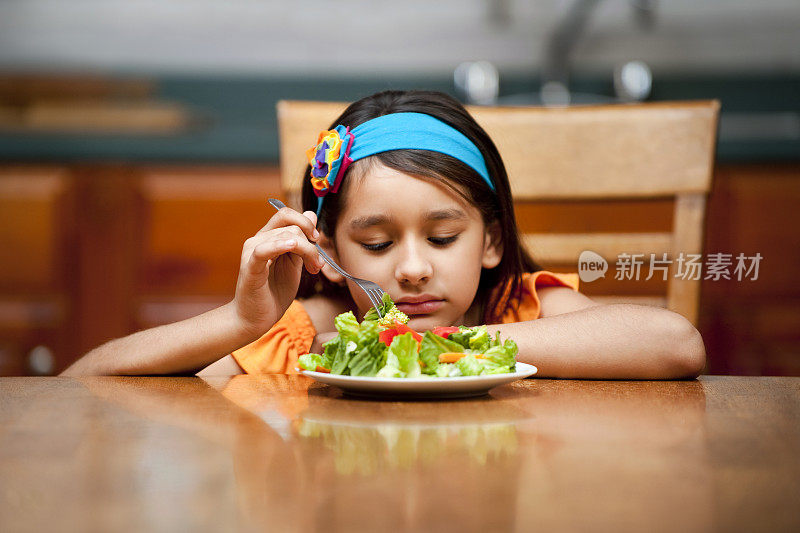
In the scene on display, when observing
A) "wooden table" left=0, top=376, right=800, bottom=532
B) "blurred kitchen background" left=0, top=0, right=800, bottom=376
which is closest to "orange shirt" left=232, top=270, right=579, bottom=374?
"wooden table" left=0, top=376, right=800, bottom=532

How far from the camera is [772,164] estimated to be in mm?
2877

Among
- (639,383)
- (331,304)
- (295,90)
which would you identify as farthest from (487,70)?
(639,383)

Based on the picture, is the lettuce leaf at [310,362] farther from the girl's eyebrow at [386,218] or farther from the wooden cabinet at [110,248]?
the wooden cabinet at [110,248]

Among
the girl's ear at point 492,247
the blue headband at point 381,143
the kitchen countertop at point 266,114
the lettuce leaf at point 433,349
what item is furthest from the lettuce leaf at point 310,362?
the kitchen countertop at point 266,114

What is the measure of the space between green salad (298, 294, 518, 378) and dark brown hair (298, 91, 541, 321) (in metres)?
0.42

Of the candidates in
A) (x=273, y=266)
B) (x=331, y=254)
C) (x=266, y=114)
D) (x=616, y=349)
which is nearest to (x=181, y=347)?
(x=273, y=266)

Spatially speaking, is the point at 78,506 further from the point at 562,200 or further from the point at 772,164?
the point at 772,164

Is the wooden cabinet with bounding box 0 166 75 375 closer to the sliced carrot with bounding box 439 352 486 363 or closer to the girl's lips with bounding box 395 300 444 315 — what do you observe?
the girl's lips with bounding box 395 300 444 315

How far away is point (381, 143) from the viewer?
4.01 feet

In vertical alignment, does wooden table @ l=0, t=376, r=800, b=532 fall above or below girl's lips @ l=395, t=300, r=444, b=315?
below

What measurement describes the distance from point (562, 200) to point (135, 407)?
1050mm

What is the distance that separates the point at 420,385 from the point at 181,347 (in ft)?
1.48

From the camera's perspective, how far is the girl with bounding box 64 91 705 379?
3.22 ft

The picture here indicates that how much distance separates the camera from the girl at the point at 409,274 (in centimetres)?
98
